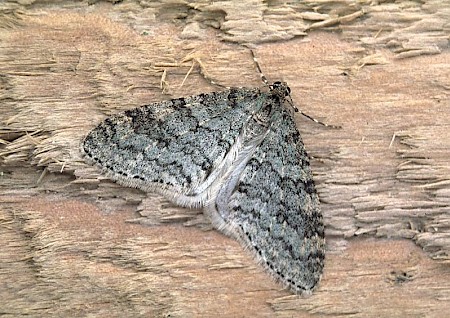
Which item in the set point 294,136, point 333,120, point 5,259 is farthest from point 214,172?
point 5,259

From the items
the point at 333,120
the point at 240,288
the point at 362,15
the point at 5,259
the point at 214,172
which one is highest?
the point at 362,15

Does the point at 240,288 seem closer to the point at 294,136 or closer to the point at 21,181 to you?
the point at 294,136

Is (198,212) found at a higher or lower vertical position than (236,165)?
lower

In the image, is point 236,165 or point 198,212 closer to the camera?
point 198,212

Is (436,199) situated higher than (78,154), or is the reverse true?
(78,154)
